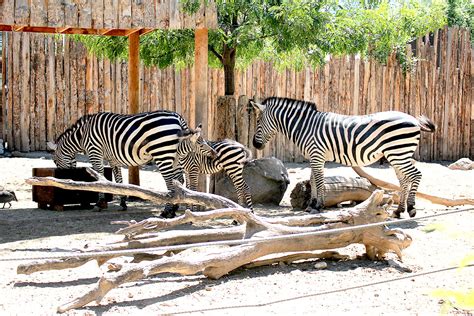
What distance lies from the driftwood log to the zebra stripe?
2778 millimetres

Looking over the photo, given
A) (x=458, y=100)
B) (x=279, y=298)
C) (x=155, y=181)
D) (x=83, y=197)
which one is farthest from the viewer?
(x=458, y=100)

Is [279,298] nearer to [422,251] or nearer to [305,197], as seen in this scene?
[422,251]

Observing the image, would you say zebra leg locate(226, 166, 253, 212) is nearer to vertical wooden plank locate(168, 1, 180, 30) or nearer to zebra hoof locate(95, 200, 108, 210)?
zebra hoof locate(95, 200, 108, 210)

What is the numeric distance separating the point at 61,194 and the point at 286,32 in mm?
4200

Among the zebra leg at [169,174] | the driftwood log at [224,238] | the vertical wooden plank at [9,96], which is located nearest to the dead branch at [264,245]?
the driftwood log at [224,238]

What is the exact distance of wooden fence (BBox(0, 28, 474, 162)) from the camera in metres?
16.2

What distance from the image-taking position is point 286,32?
35.8ft

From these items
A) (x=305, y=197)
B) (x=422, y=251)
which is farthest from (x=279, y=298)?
(x=305, y=197)

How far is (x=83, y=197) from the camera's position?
433 inches

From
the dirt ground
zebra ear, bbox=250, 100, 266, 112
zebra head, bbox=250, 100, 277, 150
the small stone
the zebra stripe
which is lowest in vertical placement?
the dirt ground

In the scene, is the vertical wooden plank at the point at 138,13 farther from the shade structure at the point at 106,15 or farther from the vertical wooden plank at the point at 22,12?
the vertical wooden plank at the point at 22,12

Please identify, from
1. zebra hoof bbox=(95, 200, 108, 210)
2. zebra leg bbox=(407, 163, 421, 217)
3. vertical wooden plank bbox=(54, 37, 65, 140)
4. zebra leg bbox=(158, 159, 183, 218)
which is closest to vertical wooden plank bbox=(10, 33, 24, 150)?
vertical wooden plank bbox=(54, 37, 65, 140)

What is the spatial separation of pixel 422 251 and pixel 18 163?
31.9ft

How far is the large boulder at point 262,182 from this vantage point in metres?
11.6
